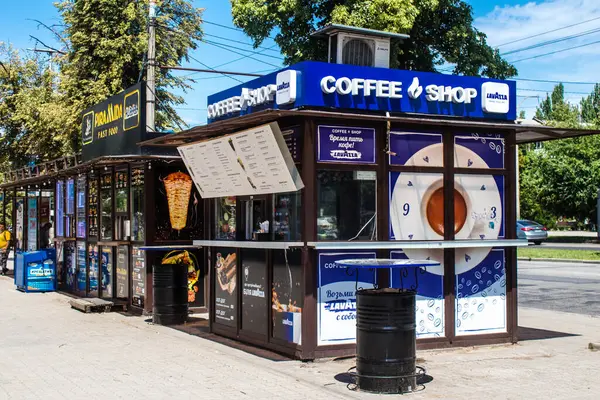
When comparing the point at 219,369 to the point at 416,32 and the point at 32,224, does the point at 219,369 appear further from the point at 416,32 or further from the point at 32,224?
the point at 416,32

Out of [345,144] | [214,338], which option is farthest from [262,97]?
[214,338]

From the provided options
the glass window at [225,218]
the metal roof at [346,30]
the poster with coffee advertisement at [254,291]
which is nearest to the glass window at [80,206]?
the glass window at [225,218]

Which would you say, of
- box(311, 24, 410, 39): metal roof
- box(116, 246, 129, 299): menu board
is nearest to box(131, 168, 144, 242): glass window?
box(116, 246, 129, 299): menu board

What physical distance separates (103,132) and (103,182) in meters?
1.22

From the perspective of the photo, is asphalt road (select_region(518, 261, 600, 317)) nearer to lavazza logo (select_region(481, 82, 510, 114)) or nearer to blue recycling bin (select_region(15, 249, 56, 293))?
lavazza logo (select_region(481, 82, 510, 114))

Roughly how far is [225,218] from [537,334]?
5295 mm

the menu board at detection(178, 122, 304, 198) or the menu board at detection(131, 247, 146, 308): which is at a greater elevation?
the menu board at detection(178, 122, 304, 198)

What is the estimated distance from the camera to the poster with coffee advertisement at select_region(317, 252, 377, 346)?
9594 mm

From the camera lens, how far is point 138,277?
15.1m

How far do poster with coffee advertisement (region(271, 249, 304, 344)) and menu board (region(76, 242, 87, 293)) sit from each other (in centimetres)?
931

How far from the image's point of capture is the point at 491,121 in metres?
10.9

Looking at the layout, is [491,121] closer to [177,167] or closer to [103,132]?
[177,167]

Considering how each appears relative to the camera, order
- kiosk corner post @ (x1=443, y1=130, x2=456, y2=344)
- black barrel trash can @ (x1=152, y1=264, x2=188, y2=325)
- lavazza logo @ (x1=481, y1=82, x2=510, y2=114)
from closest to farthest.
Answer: kiosk corner post @ (x1=443, y1=130, x2=456, y2=344) → lavazza logo @ (x1=481, y1=82, x2=510, y2=114) → black barrel trash can @ (x1=152, y1=264, x2=188, y2=325)

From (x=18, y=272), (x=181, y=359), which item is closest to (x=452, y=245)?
(x=181, y=359)
